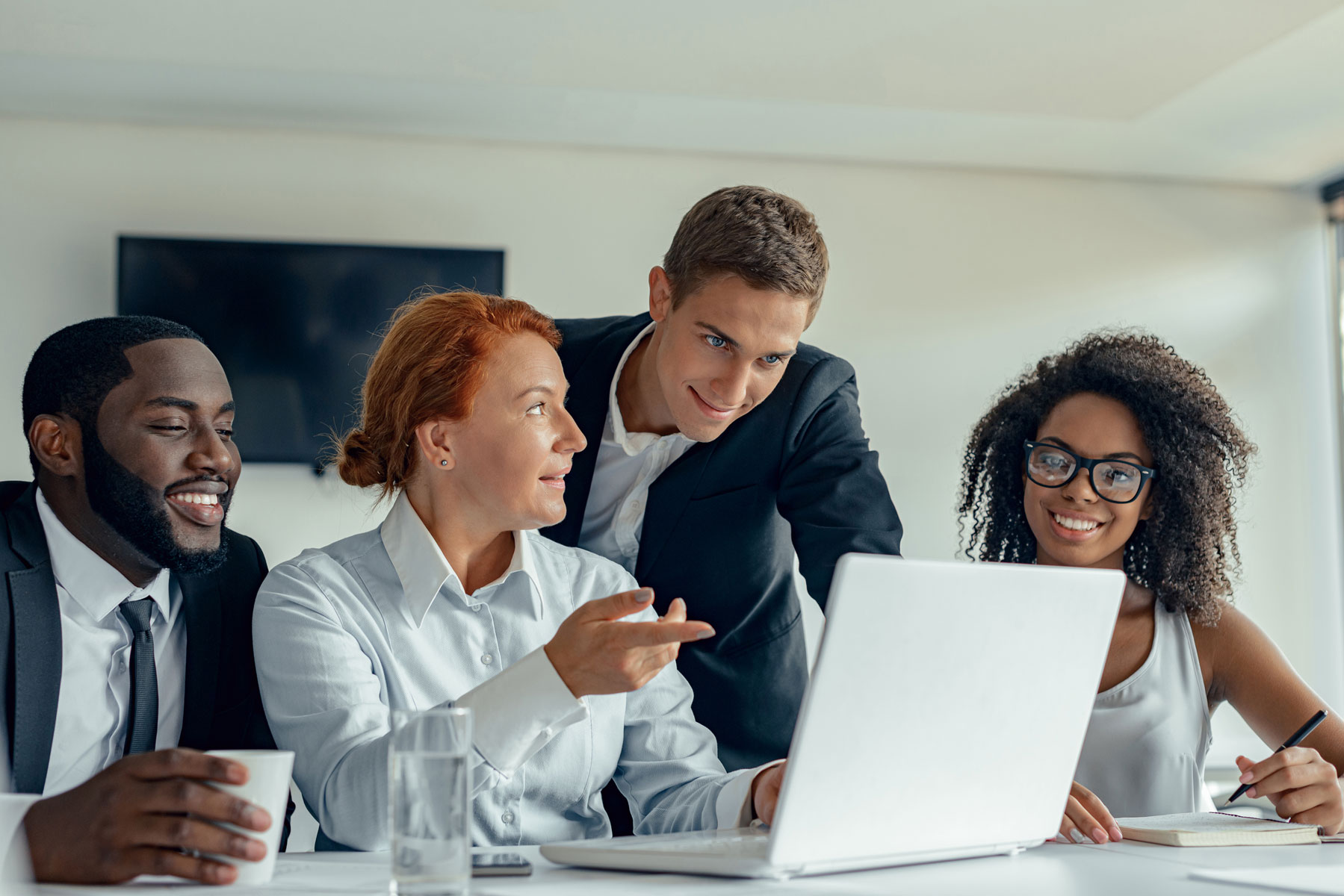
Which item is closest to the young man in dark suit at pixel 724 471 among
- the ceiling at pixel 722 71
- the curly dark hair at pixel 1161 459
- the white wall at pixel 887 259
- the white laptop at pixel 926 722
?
the curly dark hair at pixel 1161 459

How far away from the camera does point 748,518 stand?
6.79 ft

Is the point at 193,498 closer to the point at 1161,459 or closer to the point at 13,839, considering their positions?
the point at 13,839

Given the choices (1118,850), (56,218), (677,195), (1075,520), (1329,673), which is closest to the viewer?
(1118,850)

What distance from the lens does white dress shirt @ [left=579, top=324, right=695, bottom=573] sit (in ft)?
6.64

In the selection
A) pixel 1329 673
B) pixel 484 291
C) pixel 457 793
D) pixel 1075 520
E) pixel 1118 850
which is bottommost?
pixel 1329 673

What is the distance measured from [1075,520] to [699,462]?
2.05 feet

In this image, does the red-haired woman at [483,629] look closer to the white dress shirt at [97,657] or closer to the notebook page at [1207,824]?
the white dress shirt at [97,657]

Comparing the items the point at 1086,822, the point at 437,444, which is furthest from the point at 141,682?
the point at 1086,822

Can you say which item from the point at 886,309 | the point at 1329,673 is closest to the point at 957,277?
the point at 886,309

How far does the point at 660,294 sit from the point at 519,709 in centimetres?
102

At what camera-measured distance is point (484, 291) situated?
4406 mm

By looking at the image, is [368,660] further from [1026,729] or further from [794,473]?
[794,473]

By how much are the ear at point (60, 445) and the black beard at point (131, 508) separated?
17 mm

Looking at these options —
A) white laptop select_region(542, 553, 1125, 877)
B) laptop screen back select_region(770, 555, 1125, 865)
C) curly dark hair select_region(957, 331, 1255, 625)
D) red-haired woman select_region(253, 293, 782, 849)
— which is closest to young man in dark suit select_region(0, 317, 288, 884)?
red-haired woman select_region(253, 293, 782, 849)
